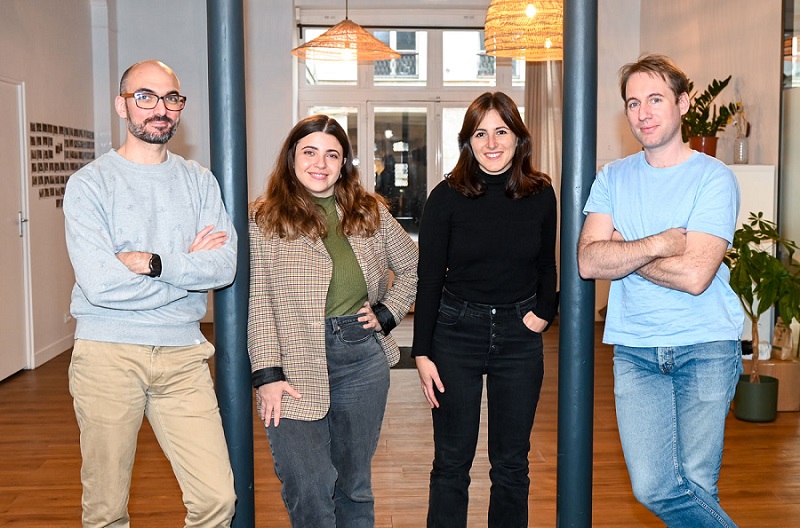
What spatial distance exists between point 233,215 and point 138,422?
67 cm

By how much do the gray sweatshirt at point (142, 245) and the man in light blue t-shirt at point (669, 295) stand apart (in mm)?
983

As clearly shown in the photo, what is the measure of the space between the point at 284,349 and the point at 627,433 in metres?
0.97

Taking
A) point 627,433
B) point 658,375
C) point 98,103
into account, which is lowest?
point 627,433

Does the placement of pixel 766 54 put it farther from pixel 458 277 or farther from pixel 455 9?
pixel 458 277

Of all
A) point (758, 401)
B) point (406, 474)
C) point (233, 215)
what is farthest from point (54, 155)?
point (233, 215)

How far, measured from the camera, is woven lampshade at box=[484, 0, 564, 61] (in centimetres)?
577

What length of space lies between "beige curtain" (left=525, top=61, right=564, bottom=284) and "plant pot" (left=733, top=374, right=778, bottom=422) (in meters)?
4.69

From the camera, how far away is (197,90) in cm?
966

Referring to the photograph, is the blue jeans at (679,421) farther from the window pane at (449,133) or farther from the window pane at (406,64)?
the window pane at (406,64)

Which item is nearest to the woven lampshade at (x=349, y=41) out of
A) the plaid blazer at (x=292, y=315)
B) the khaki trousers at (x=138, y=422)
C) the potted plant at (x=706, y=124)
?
the potted plant at (x=706, y=124)

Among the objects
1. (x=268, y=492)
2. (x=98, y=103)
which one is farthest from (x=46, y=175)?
(x=268, y=492)

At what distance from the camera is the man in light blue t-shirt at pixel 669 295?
2289 millimetres

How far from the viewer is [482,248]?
9.11ft

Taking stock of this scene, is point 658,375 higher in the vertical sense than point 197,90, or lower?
lower
